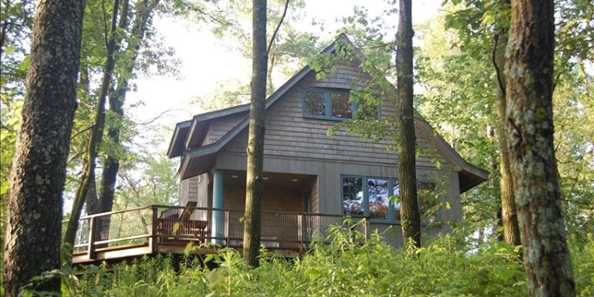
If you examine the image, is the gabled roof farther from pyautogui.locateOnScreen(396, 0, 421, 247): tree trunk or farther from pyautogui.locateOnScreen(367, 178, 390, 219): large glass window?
pyautogui.locateOnScreen(396, 0, 421, 247): tree trunk

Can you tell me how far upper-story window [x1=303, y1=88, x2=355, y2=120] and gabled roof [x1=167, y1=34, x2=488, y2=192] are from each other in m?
0.72

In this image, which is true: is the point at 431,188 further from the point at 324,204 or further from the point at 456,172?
→ the point at 324,204

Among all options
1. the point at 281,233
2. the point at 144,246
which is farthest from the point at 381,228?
the point at 144,246

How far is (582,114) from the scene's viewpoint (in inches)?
1233

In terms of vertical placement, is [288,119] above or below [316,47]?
below

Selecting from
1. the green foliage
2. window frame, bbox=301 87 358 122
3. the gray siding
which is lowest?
the green foliage

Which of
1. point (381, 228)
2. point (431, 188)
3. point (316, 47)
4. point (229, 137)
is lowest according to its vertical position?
point (381, 228)

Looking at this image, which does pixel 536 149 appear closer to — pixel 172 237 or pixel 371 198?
pixel 172 237

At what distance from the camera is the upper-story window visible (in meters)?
17.7

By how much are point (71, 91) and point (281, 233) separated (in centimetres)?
1269

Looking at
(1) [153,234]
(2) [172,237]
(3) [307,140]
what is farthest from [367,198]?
(1) [153,234]

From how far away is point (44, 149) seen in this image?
432cm

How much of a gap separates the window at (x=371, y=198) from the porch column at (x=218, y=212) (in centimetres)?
374

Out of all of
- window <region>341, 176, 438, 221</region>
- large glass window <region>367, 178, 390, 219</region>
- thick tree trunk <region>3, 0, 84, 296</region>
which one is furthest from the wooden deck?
thick tree trunk <region>3, 0, 84, 296</region>
